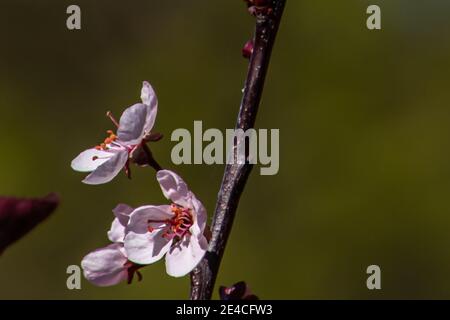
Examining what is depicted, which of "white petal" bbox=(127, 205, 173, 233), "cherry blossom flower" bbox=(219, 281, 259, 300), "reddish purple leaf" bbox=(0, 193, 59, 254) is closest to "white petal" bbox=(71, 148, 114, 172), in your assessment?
"white petal" bbox=(127, 205, 173, 233)

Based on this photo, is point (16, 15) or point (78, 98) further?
point (16, 15)

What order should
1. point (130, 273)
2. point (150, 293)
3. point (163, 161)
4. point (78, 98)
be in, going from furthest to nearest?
1. point (78, 98)
2. point (163, 161)
3. point (150, 293)
4. point (130, 273)

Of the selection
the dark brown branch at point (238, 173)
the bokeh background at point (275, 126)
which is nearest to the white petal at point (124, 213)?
the dark brown branch at point (238, 173)

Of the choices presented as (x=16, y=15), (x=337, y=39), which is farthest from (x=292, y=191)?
(x=16, y=15)

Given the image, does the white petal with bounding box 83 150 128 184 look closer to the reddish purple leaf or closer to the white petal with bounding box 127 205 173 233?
the white petal with bounding box 127 205 173 233

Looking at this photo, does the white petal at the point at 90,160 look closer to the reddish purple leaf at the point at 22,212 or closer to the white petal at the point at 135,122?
the white petal at the point at 135,122

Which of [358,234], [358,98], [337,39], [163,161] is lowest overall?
[358,234]
